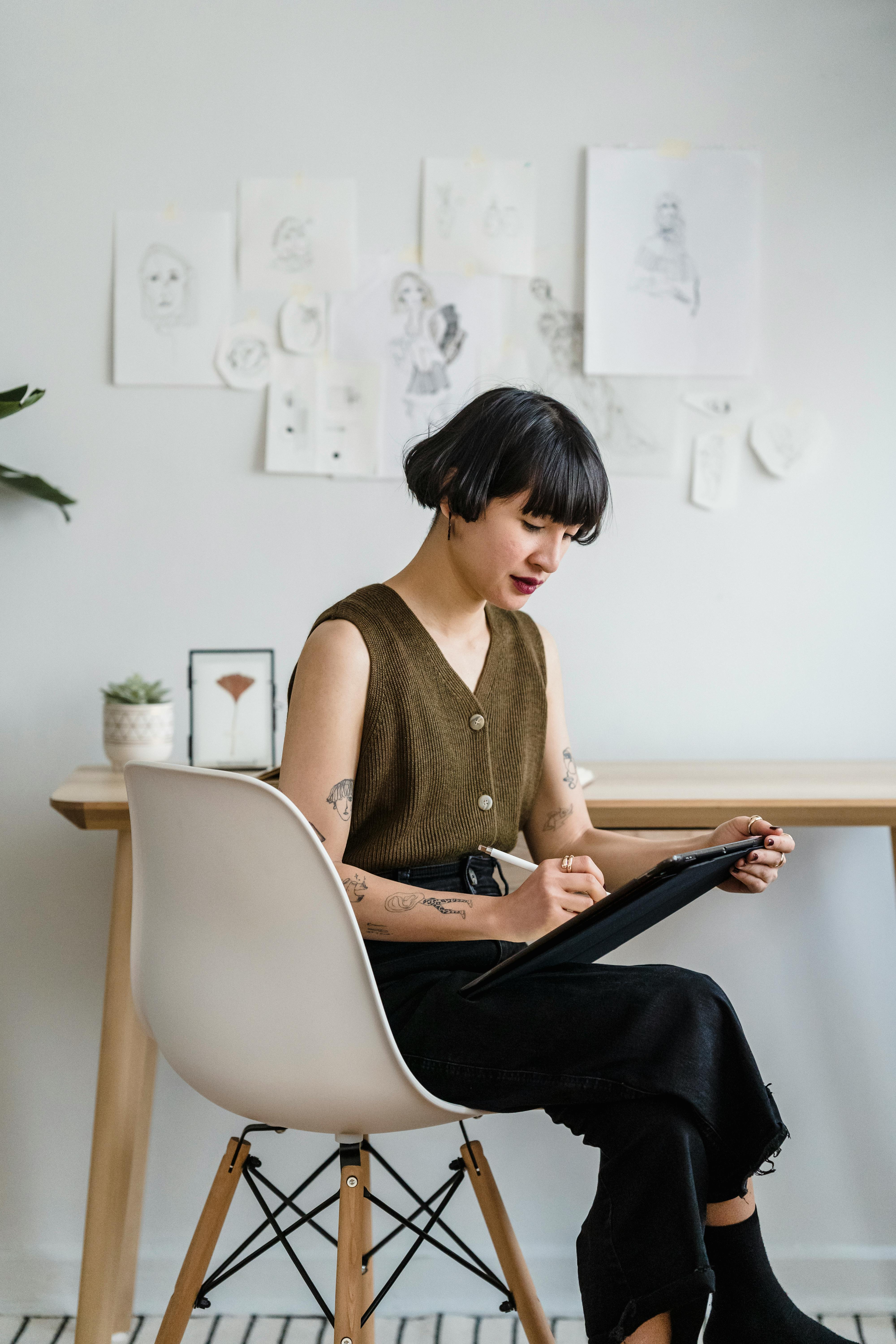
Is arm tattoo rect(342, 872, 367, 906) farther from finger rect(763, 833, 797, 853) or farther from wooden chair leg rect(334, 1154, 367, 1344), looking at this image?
finger rect(763, 833, 797, 853)

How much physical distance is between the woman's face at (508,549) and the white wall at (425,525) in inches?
22.0

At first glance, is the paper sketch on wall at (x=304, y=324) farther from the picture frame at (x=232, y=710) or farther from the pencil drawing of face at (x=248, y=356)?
the picture frame at (x=232, y=710)

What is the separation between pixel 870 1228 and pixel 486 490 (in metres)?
1.35

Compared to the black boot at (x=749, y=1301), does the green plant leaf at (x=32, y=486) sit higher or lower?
higher

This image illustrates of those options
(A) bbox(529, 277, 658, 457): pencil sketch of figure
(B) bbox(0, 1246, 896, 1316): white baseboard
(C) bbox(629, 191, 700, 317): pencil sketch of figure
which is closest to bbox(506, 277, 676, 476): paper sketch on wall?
(A) bbox(529, 277, 658, 457): pencil sketch of figure

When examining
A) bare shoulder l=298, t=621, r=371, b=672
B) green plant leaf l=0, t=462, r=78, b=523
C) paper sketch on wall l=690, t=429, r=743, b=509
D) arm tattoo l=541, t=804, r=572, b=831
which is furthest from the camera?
paper sketch on wall l=690, t=429, r=743, b=509

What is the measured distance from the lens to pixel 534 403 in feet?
3.77

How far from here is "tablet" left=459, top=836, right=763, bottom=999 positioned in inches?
34.1

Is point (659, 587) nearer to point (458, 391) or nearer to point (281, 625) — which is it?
point (458, 391)

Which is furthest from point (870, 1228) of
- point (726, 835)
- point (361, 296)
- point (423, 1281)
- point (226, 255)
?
point (226, 255)

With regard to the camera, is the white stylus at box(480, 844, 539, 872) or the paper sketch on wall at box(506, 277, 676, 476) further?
the paper sketch on wall at box(506, 277, 676, 476)

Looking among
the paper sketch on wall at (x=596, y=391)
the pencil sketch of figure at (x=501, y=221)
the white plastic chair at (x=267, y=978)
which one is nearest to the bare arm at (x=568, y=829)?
the white plastic chair at (x=267, y=978)

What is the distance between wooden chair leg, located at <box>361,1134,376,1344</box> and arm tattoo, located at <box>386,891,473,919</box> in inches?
8.3

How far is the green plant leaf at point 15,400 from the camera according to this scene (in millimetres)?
1575
